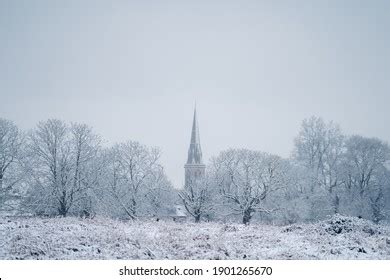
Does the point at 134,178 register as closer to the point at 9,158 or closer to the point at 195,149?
the point at 9,158

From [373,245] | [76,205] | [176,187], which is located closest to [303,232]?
[373,245]

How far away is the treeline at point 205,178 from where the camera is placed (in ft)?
89.9

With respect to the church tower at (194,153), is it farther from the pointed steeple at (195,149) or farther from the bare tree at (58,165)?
the bare tree at (58,165)

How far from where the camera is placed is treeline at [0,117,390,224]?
89.9 ft

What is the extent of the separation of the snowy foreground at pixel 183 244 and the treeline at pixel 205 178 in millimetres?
13041

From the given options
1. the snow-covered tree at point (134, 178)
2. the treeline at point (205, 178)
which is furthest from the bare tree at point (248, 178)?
the snow-covered tree at point (134, 178)

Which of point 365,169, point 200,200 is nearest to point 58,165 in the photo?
point 200,200

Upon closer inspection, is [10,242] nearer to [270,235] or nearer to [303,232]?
[270,235]

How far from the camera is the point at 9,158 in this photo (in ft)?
86.9

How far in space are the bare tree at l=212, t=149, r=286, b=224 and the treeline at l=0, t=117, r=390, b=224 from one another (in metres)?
0.10

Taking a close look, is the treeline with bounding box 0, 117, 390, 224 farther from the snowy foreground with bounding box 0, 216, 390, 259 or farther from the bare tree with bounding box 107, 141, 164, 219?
the snowy foreground with bounding box 0, 216, 390, 259

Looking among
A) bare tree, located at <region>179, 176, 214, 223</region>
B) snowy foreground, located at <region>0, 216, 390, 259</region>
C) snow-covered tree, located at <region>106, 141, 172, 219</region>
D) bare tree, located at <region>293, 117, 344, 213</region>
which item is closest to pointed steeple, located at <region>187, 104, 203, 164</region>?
snow-covered tree, located at <region>106, 141, 172, 219</region>
